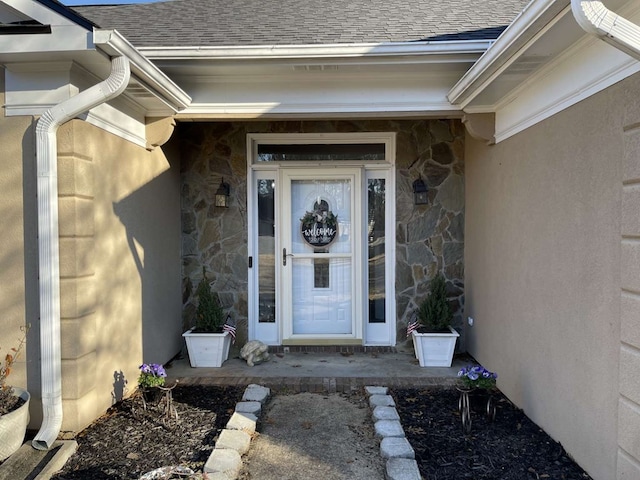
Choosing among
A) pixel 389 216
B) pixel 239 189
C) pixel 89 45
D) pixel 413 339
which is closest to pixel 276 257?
pixel 239 189

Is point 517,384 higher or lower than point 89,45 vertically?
lower

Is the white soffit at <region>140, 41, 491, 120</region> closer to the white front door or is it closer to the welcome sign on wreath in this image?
the white front door

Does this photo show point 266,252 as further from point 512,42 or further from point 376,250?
point 512,42

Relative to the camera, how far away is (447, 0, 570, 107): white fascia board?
2.01 m

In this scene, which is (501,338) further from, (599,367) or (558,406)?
(599,367)

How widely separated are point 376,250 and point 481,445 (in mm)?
2386

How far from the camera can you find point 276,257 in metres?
4.72

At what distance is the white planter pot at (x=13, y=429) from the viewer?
7.76 ft

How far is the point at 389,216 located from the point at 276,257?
51.2 inches

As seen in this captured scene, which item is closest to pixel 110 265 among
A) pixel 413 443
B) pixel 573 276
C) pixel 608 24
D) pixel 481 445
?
pixel 413 443

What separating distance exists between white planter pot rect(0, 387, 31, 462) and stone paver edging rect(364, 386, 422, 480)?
2.08m

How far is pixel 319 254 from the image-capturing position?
4734 mm

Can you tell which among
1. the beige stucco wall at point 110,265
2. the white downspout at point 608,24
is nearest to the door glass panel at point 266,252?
the beige stucco wall at point 110,265

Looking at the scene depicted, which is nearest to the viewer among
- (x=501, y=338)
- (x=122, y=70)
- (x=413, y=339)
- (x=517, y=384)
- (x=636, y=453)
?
(x=636, y=453)
